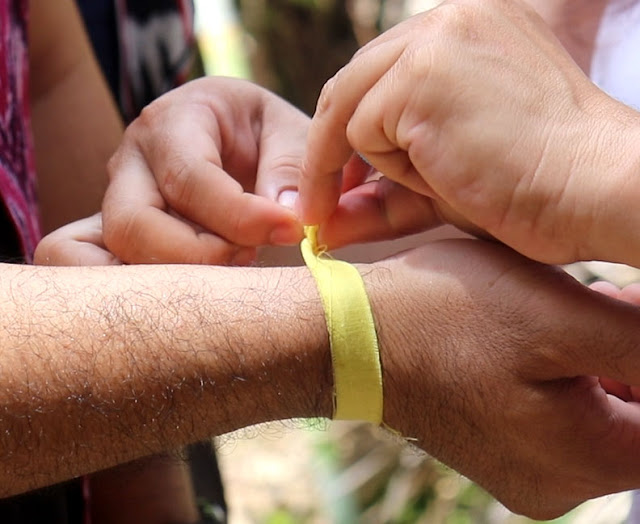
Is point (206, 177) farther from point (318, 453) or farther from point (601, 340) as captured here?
point (318, 453)

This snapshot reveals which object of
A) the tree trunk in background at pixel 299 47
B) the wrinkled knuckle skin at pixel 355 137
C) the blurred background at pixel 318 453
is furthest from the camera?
the tree trunk in background at pixel 299 47

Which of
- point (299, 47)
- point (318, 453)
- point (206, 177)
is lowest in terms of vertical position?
point (318, 453)

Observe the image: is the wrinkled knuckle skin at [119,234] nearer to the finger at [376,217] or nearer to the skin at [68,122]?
the finger at [376,217]

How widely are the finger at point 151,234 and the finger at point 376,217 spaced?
9 centimetres

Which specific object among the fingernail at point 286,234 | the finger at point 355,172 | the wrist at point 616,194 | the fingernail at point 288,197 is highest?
the wrist at point 616,194

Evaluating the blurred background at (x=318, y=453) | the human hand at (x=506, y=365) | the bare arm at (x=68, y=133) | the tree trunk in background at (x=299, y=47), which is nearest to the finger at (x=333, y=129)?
the human hand at (x=506, y=365)

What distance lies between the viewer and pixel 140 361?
29.4 inches

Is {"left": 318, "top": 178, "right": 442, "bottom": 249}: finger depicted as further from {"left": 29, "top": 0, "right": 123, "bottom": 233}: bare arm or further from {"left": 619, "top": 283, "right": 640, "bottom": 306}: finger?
{"left": 29, "top": 0, "right": 123, "bottom": 233}: bare arm

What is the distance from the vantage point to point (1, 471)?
736 mm

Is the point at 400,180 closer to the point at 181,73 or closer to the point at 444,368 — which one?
the point at 444,368

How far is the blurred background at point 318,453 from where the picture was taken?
2.17 m

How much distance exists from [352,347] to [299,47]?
2.49 meters

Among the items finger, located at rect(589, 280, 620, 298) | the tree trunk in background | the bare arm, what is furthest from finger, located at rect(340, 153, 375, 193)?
the tree trunk in background

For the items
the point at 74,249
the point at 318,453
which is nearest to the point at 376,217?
the point at 74,249
